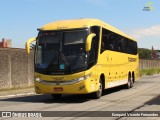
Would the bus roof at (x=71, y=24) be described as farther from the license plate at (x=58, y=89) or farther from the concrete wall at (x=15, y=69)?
the concrete wall at (x=15, y=69)

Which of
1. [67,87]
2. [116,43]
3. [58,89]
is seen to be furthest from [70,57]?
[116,43]

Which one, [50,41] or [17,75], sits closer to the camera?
[50,41]

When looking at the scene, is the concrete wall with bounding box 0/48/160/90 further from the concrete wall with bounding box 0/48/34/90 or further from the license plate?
the license plate

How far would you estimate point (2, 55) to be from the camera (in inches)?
1011

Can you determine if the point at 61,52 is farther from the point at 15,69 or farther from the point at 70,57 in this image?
the point at 15,69

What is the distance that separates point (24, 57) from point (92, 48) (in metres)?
12.0

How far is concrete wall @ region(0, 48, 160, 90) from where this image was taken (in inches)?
1020

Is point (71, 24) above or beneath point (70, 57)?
above

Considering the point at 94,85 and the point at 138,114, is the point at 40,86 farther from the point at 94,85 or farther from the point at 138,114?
the point at 138,114

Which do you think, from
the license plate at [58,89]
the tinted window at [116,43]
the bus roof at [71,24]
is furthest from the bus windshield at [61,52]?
the tinted window at [116,43]

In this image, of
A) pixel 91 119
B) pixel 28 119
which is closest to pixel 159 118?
pixel 91 119

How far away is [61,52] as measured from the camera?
16812mm

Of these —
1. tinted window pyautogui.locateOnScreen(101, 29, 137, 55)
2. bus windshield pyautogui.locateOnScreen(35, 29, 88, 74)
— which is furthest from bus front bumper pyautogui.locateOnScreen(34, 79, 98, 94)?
tinted window pyautogui.locateOnScreen(101, 29, 137, 55)

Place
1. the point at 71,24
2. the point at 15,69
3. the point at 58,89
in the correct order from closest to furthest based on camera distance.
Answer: the point at 58,89 < the point at 71,24 < the point at 15,69
